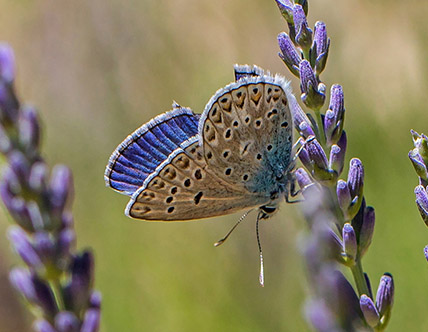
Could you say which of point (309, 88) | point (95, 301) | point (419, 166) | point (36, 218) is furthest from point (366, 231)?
point (36, 218)

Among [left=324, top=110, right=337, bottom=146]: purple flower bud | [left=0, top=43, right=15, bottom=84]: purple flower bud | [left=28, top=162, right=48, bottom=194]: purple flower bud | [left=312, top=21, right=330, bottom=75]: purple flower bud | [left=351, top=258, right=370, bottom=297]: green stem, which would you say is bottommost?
[left=351, top=258, right=370, bottom=297]: green stem

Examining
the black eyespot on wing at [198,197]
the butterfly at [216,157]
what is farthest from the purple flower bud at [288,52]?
the black eyespot on wing at [198,197]

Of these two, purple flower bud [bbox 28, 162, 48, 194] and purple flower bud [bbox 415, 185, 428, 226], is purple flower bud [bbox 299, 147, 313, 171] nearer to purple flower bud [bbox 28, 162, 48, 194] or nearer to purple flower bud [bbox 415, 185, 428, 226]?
purple flower bud [bbox 415, 185, 428, 226]

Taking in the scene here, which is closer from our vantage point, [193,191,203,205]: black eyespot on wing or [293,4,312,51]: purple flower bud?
[293,4,312,51]: purple flower bud

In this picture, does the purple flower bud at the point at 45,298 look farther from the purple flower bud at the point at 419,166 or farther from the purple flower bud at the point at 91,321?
the purple flower bud at the point at 419,166

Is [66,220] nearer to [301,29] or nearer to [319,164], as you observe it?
[319,164]

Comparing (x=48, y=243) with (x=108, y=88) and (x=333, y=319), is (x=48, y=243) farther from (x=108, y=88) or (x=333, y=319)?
(x=108, y=88)

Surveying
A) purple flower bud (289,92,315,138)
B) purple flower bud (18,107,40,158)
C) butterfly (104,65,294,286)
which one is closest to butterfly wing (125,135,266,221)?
butterfly (104,65,294,286)
